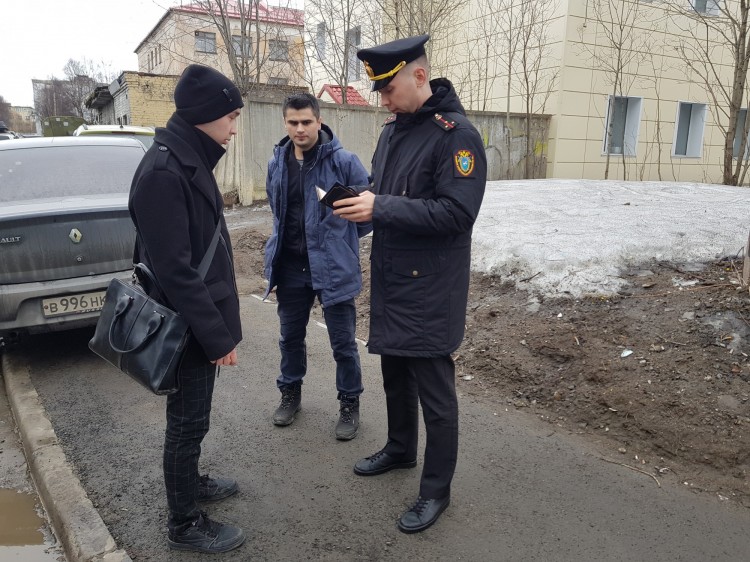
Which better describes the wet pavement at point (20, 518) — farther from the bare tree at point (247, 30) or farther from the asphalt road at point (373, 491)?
the bare tree at point (247, 30)

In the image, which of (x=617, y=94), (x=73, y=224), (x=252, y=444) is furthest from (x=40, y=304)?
(x=617, y=94)

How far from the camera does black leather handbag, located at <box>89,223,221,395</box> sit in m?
2.23

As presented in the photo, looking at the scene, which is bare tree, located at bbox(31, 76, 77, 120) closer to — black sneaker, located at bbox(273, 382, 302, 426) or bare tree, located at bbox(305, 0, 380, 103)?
bare tree, located at bbox(305, 0, 380, 103)

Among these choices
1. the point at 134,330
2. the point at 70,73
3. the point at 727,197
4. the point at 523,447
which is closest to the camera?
the point at 134,330

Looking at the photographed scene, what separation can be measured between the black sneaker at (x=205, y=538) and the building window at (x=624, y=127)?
14407 millimetres

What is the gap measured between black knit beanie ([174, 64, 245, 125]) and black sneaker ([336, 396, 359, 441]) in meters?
1.92

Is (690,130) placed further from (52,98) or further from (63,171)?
(52,98)

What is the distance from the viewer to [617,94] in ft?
47.4

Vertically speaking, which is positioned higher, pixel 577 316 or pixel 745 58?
pixel 745 58

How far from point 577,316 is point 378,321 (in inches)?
88.8

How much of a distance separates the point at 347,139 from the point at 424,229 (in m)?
11.5

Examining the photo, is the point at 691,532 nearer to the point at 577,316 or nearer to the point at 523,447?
the point at 523,447

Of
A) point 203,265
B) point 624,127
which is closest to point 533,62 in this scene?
point 624,127

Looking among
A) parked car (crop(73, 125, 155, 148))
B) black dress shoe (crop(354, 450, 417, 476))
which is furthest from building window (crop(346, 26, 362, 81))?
black dress shoe (crop(354, 450, 417, 476))
